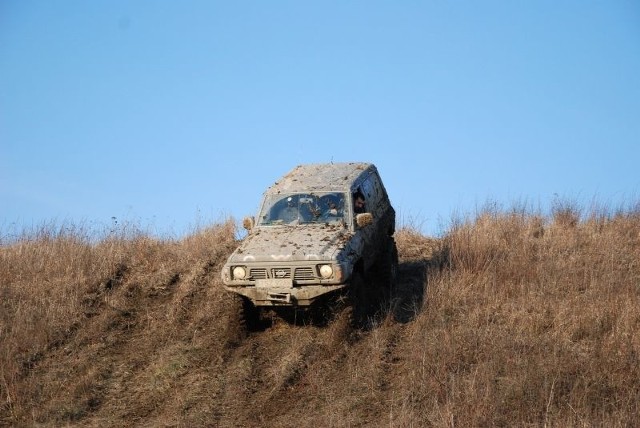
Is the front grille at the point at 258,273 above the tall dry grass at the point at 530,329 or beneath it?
above

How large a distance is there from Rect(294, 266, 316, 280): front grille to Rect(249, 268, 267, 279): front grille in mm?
425

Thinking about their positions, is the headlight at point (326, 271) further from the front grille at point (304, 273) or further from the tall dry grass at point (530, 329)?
the tall dry grass at point (530, 329)

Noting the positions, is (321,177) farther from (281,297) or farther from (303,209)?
(281,297)

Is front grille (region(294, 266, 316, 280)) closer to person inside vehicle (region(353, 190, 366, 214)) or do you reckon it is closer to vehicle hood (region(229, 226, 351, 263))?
vehicle hood (region(229, 226, 351, 263))

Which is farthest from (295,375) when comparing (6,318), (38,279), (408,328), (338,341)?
(38,279)

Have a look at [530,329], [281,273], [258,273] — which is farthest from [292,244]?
[530,329]

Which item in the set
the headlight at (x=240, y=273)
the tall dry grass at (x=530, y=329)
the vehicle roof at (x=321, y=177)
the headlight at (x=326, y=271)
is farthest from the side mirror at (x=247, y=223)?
the tall dry grass at (x=530, y=329)

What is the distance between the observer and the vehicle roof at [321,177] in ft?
44.0

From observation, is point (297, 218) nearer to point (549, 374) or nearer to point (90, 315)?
point (90, 315)

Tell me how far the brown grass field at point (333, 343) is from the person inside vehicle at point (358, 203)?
1516mm

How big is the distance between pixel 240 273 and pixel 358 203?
2.44 meters

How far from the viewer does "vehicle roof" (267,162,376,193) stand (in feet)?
44.0

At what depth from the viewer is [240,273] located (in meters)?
11.7

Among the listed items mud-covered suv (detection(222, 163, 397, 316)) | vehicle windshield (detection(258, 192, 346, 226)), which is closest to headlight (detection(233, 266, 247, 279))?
mud-covered suv (detection(222, 163, 397, 316))
